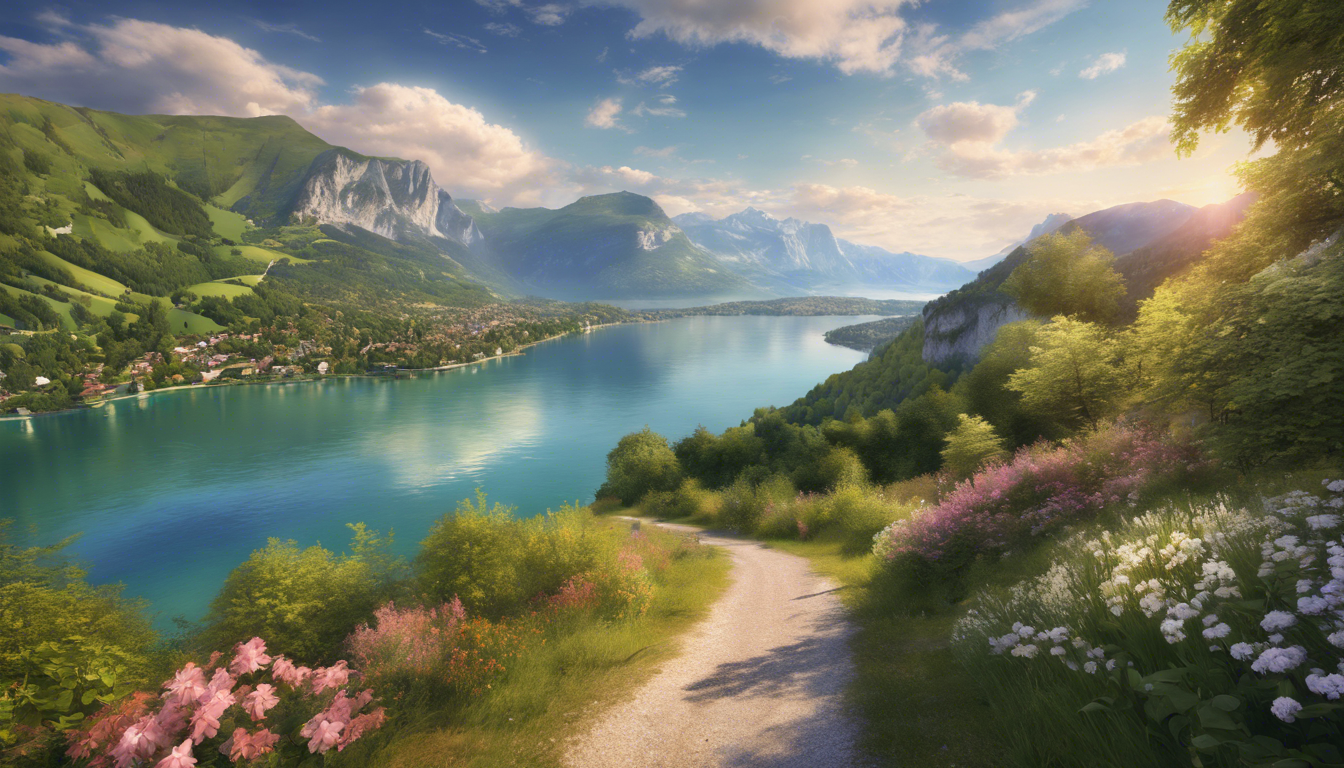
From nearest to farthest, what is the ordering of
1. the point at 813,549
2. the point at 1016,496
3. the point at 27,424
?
the point at 1016,496 → the point at 813,549 → the point at 27,424

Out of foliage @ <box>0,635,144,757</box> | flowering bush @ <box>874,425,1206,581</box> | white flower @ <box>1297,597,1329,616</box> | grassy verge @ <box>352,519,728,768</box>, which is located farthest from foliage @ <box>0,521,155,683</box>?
flowering bush @ <box>874,425,1206,581</box>

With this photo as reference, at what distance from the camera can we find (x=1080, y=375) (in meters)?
20.0

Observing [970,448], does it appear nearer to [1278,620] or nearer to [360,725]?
[1278,620]

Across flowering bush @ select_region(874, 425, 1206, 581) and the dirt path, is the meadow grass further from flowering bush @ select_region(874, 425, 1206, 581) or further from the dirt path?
flowering bush @ select_region(874, 425, 1206, 581)

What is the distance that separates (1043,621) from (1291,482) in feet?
12.4

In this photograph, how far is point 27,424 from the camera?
98.4 metres

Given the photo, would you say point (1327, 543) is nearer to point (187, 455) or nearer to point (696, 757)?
point (696, 757)

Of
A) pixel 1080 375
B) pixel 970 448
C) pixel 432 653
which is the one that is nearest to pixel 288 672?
pixel 432 653

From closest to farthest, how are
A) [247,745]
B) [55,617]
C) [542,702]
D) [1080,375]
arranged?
1. [247,745]
2. [542,702]
3. [55,617]
4. [1080,375]

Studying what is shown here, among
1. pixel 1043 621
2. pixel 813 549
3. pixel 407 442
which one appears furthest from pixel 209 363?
pixel 1043 621

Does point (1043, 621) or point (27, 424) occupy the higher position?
point (1043, 621)

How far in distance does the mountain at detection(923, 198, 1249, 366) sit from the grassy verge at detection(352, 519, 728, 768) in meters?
39.1

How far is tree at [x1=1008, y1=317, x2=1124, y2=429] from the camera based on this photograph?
64.6 feet

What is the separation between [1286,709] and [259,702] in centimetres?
841
